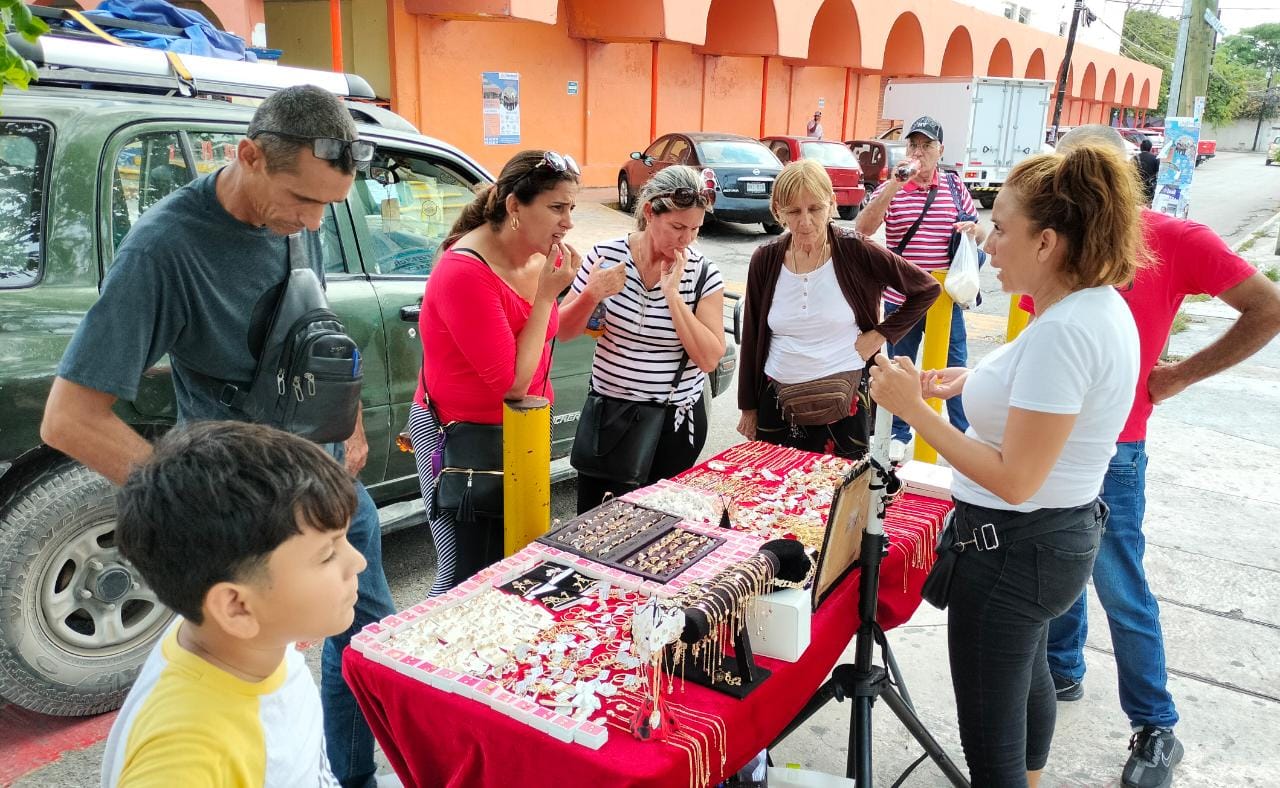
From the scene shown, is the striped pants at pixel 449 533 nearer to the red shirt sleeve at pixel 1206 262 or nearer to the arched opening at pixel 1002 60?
the red shirt sleeve at pixel 1206 262

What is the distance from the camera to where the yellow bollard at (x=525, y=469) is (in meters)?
2.54

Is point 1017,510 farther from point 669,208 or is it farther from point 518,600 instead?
point 669,208

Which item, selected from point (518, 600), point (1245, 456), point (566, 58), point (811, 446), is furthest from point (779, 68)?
point (518, 600)

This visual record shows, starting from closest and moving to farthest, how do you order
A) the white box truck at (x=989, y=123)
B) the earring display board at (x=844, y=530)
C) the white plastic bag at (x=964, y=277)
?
the earring display board at (x=844, y=530) < the white plastic bag at (x=964, y=277) < the white box truck at (x=989, y=123)

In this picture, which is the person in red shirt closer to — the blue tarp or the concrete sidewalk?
the concrete sidewalk

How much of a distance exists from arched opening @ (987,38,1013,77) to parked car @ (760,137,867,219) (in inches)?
767

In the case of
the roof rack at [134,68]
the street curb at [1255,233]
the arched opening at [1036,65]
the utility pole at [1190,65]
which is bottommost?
the street curb at [1255,233]

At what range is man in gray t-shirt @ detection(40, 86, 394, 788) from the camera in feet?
6.61

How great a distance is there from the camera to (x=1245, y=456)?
6.33m

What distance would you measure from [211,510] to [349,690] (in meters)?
1.34

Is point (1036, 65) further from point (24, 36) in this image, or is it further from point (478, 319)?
point (24, 36)

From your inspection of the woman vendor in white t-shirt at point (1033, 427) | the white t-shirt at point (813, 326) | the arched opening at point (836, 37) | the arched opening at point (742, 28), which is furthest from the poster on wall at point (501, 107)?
the woman vendor in white t-shirt at point (1033, 427)

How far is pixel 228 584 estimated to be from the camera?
4.49 ft

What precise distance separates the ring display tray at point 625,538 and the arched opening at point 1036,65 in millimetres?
39567
